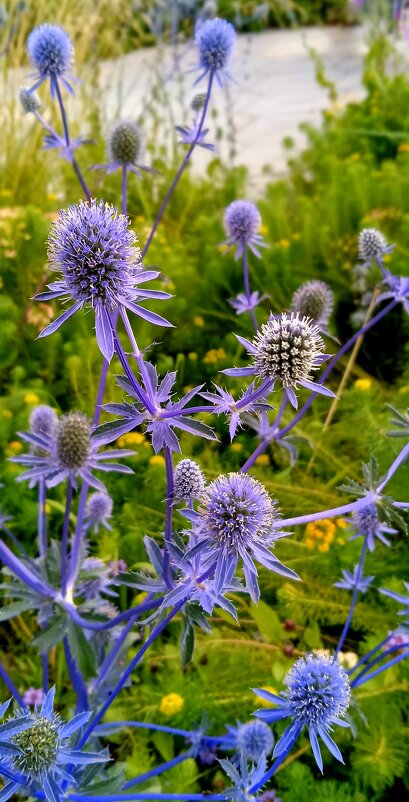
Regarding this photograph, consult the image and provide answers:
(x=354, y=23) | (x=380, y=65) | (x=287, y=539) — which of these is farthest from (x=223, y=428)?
(x=354, y=23)

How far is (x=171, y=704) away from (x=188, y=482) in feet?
1.97

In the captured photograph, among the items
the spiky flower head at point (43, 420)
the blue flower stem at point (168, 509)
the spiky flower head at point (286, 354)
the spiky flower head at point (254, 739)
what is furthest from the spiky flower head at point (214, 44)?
the spiky flower head at point (254, 739)

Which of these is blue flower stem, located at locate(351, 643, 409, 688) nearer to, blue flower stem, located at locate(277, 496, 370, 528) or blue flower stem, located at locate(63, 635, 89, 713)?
blue flower stem, located at locate(277, 496, 370, 528)

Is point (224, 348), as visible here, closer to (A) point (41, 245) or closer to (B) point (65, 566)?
(A) point (41, 245)

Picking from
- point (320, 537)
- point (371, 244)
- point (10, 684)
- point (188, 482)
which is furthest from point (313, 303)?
point (10, 684)

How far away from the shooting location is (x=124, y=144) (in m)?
1.85

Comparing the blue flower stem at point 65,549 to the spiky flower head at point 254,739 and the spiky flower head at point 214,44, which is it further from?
the spiky flower head at point 214,44

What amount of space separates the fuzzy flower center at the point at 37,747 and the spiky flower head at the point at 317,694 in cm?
35

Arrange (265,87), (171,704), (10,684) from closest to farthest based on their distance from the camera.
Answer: (10,684)
(171,704)
(265,87)

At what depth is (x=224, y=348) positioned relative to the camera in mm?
2754

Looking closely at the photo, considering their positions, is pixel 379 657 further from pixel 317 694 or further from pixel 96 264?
pixel 96 264

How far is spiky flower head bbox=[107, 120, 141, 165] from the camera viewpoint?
1.84 metres

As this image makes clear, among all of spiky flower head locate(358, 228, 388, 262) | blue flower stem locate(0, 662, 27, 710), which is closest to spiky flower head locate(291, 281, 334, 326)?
spiky flower head locate(358, 228, 388, 262)

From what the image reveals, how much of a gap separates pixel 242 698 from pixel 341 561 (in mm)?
440
